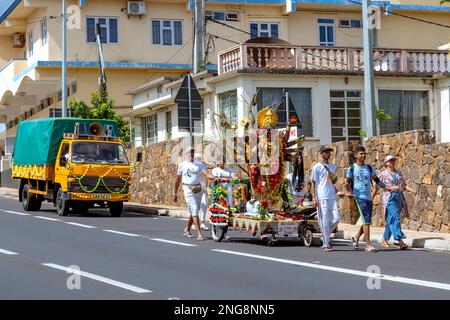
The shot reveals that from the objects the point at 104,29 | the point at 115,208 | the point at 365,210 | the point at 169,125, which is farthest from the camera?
the point at 104,29

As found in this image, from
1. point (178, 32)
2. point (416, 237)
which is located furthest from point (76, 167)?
point (178, 32)

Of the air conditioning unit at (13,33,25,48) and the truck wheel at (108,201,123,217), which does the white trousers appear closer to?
the truck wheel at (108,201,123,217)

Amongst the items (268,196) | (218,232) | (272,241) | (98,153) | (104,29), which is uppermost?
(104,29)

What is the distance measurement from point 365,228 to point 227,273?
13.6 feet

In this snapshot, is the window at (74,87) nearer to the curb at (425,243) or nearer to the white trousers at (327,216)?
the curb at (425,243)

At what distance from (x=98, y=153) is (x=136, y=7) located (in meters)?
19.8

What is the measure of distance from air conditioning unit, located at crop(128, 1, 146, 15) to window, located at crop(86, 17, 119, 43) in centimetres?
116

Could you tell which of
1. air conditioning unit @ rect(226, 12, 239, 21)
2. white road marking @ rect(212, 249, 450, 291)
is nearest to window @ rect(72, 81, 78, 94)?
air conditioning unit @ rect(226, 12, 239, 21)

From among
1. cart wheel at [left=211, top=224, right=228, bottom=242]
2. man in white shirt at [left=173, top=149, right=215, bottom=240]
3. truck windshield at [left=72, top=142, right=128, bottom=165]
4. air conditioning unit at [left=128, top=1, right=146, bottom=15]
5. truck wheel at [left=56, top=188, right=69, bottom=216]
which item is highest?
air conditioning unit at [left=128, top=1, right=146, bottom=15]

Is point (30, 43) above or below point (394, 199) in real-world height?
above

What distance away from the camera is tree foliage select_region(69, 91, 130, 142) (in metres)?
38.9

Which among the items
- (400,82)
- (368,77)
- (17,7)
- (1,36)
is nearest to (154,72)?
(17,7)

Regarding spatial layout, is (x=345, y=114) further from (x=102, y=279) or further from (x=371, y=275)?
(x=102, y=279)

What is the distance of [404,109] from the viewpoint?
103ft
